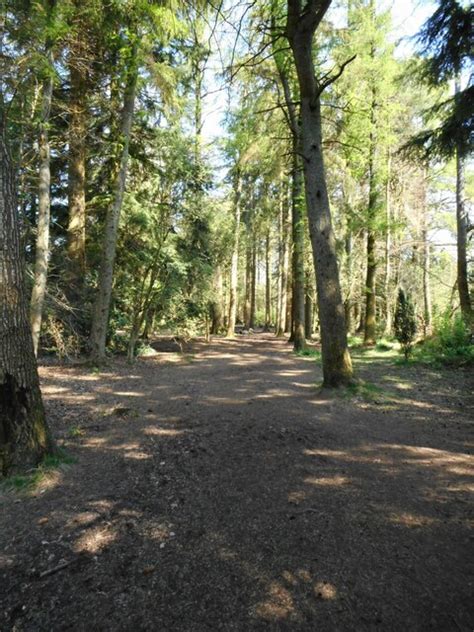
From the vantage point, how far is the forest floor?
1.91 meters

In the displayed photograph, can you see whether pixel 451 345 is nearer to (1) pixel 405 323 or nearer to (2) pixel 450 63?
(1) pixel 405 323

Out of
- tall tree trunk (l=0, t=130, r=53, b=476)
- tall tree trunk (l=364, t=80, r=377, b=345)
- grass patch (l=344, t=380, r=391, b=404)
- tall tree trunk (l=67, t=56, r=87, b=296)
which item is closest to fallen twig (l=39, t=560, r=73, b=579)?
tall tree trunk (l=0, t=130, r=53, b=476)

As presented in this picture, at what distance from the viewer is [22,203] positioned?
7.88m

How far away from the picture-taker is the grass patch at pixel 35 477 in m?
3.09

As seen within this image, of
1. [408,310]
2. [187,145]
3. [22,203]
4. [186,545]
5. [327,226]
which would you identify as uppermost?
[187,145]

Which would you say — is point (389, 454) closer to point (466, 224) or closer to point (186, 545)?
point (186, 545)

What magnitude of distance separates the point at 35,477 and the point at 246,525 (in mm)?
1985

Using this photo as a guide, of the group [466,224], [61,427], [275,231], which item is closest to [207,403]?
[61,427]

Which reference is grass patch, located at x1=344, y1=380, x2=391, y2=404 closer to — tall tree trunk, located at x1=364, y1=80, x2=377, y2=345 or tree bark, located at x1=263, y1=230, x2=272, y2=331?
tall tree trunk, located at x1=364, y1=80, x2=377, y2=345

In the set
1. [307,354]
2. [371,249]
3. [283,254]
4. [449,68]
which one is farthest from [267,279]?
[449,68]

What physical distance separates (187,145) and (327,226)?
6864 millimetres

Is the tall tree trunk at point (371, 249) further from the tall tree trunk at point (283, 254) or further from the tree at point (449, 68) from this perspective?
the tall tree trunk at point (283, 254)

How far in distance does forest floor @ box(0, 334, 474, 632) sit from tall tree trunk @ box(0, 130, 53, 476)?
0.36m

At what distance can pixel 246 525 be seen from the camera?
2652mm
